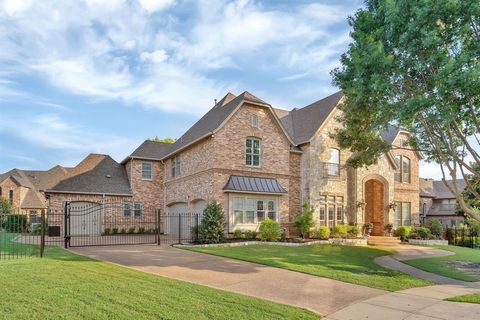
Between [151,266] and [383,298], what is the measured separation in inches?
279

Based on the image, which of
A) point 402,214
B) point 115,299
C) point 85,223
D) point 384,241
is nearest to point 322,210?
point 384,241

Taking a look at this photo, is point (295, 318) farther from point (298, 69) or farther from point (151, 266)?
point (298, 69)

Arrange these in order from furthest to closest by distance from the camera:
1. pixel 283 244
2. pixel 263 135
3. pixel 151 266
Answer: pixel 263 135 → pixel 283 244 → pixel 151 266

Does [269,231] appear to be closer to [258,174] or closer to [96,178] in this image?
[258,174]

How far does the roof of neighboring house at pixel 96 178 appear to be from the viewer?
27.5 meters

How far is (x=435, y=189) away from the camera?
46719mm

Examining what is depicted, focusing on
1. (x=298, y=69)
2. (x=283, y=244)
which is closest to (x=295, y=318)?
(x=298, y=69)

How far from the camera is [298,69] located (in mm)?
14422

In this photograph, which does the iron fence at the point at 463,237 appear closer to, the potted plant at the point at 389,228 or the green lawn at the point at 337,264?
the potted plant at the point at 389,228

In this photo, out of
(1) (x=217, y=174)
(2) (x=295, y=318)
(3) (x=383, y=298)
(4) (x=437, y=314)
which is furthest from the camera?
(1) (x=217, y=174)

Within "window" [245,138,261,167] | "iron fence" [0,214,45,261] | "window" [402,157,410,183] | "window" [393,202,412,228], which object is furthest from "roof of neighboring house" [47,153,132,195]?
"window" [402,157,410,183]

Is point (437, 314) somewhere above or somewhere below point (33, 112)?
below

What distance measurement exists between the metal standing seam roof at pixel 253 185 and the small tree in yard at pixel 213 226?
2.10 m

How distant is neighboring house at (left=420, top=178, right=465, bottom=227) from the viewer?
→ 42.8m
